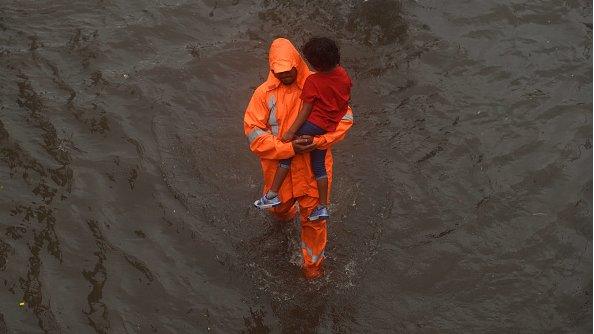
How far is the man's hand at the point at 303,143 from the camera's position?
15.5 ft

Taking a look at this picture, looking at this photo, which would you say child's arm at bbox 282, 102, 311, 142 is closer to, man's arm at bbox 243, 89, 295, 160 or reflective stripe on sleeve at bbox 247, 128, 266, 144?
man's arm at bbox 243, 89, 295, 160

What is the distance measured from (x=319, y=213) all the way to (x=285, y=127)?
76cm

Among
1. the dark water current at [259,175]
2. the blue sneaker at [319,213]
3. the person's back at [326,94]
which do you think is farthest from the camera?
the dark water current at [259,175]

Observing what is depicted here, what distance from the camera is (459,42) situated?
26.5 feet

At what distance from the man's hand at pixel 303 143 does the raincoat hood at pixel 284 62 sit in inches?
17.1

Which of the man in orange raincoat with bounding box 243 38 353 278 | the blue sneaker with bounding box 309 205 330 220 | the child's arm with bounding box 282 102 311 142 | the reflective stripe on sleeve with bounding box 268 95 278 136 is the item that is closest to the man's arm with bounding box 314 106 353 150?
the man in orange raincoat with bounding box 243 38 353 278

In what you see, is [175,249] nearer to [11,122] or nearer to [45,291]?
[45,291]

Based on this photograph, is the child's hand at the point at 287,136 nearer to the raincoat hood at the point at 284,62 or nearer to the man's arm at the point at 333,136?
the man's arm at the point at 333,136

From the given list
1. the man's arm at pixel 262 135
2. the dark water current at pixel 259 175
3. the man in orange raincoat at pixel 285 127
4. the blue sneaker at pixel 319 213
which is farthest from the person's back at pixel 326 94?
the dark water current at pixel 259 175

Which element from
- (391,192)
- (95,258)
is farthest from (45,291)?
(391,192)

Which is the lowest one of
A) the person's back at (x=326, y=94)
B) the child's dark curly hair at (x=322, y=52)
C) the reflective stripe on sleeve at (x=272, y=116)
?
the reflective stripe on sleeve at (x=272, y=116)

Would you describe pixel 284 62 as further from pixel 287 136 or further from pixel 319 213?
pixel 319 213

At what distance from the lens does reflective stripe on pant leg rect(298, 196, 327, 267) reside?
5262 mm

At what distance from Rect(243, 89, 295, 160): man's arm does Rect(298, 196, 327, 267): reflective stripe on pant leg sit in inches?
23.4
